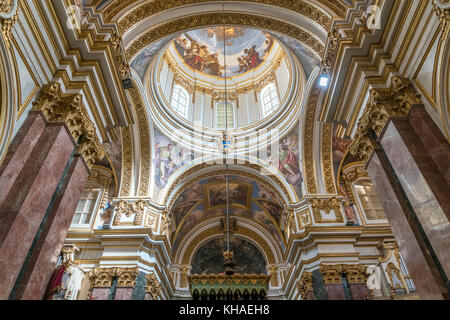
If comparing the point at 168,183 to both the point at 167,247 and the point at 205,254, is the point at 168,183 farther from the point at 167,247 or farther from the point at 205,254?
the point at 205,254

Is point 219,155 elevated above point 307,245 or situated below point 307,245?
above

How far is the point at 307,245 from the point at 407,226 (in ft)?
20.2

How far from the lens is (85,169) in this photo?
5.39 metres

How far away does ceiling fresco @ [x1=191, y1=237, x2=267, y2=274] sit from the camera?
15.5 meters

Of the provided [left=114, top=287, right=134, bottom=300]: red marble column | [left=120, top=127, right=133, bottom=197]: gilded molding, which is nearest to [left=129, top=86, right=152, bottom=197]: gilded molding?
[left=120, top=127, right=133, bottom=197]: gilded molding

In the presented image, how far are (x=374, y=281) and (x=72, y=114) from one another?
31.7ft

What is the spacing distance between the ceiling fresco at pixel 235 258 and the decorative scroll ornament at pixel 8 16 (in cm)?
1367

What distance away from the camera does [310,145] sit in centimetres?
1171

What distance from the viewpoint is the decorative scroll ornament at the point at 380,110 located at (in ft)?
15.7

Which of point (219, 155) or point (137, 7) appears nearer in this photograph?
point (137, 7)

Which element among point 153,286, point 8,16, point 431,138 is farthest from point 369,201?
point 8,16
